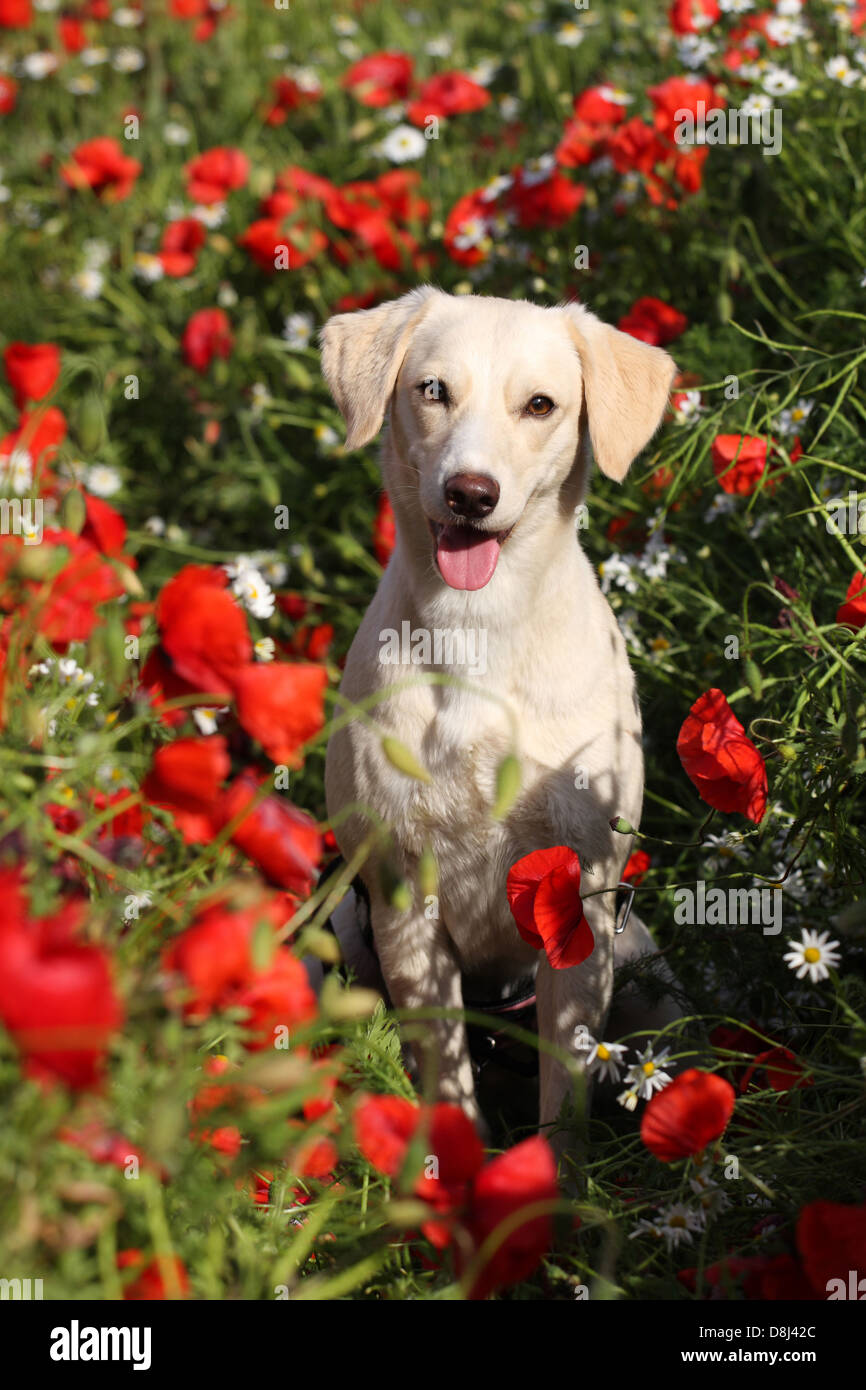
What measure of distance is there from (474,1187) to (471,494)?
4.03 ft

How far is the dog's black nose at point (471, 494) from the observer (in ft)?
7.03

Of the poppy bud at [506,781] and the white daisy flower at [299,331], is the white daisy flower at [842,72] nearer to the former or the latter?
the white daisy flower at [299,331]

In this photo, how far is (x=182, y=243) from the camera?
3.95 m

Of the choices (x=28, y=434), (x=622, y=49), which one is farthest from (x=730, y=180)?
Answer: (x=28, y=434)

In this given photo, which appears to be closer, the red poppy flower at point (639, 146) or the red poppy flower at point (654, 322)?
the red poppy flower at point (654, 322)

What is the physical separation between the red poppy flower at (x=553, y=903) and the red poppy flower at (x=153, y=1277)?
2.43 feet

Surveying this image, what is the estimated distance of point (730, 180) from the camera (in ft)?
11.8

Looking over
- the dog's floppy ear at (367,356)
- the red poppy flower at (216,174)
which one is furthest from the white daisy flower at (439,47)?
the dog's floppy ear at (367,356)

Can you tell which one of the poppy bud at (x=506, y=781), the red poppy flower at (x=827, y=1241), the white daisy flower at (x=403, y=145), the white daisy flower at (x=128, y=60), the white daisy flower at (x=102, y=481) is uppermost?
the white daisy flower at (x=128, y=60)

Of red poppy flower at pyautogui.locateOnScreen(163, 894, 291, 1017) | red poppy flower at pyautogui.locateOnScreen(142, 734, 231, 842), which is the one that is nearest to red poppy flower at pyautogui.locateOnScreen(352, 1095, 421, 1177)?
red poppy flower at pyautogui.locateOnScreen(163, 894, 291, 1017)

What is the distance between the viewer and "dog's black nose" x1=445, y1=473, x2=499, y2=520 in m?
2.14

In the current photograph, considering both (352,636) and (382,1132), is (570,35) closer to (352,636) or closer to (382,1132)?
(352,636)

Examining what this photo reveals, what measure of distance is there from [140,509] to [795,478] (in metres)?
2.23

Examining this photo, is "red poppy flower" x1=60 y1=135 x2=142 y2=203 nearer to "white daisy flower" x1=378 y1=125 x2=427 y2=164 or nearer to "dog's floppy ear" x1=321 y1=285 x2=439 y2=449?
"white daisy flower" x1=378 y1=125 x2=427 y2=164
